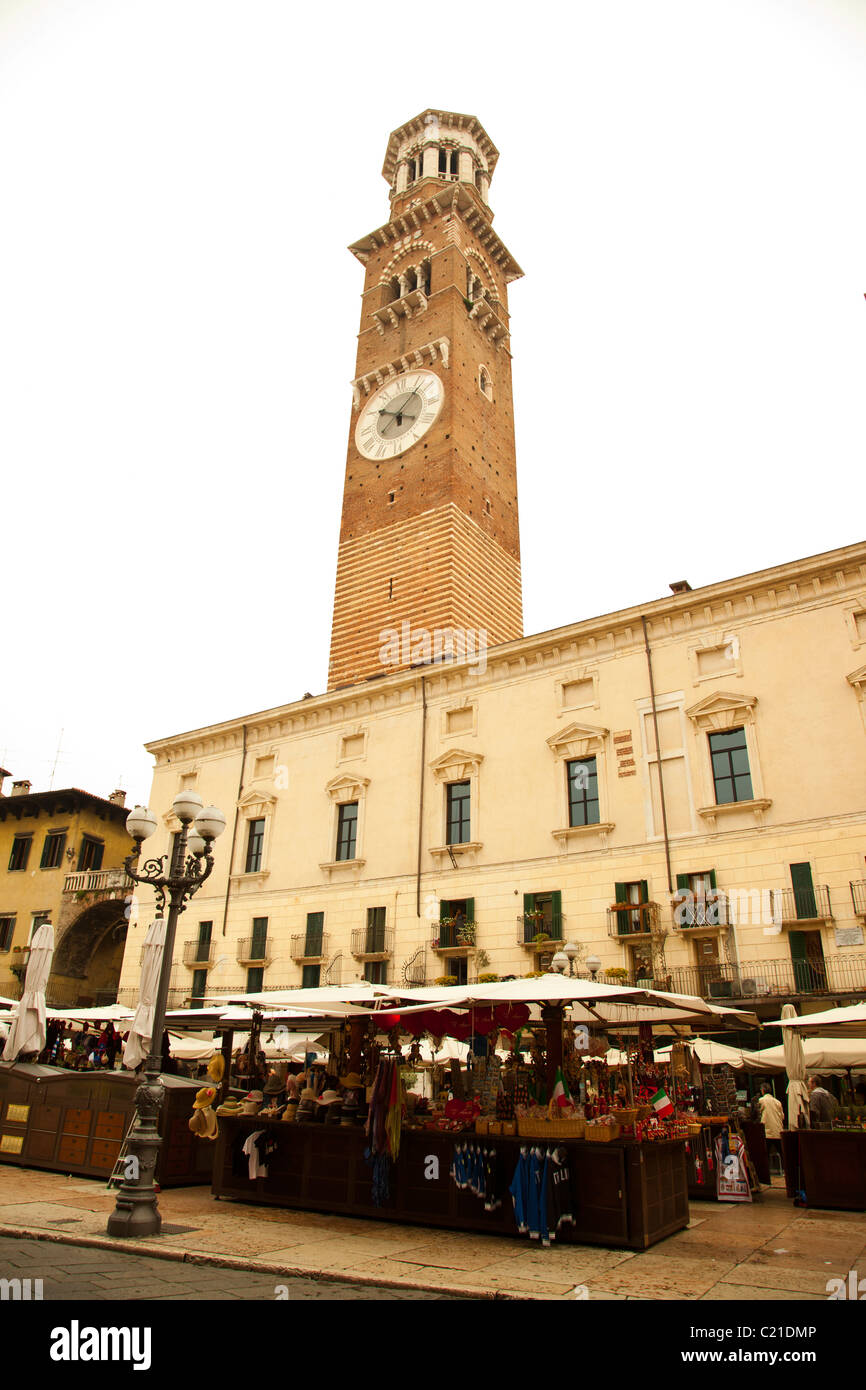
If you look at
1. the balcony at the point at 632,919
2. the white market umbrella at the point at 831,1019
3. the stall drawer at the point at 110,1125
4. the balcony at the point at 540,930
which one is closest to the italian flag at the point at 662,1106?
the white market umbrella at the point at 831,1019

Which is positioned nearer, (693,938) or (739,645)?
(693,938)

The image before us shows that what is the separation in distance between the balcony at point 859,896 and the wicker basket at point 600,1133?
1143 centimetres

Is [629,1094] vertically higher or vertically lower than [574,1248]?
higher

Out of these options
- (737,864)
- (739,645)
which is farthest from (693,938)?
(739,645)

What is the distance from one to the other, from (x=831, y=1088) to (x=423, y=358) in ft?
108

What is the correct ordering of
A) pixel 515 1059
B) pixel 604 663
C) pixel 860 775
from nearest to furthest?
pixel 515 1059
pixel 860 775
pixel 604 663

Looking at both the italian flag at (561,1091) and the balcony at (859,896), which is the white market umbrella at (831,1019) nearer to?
the balcony at (859,896)

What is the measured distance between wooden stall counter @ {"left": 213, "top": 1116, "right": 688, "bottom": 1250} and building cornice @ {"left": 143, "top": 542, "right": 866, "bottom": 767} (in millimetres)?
14617

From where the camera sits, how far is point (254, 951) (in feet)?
87.5

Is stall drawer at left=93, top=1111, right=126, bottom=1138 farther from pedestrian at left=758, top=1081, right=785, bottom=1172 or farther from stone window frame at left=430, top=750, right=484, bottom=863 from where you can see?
stone window frame at left=430, top=750, right=484, bottom=863

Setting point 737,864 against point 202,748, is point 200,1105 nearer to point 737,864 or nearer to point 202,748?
point 737,864

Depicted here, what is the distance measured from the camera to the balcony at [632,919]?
66.9ft

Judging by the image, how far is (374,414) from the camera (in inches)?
1581

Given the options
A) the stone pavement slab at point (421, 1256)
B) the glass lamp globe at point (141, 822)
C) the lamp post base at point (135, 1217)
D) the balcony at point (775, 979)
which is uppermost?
the glass lamp globe at point (141, 822)
